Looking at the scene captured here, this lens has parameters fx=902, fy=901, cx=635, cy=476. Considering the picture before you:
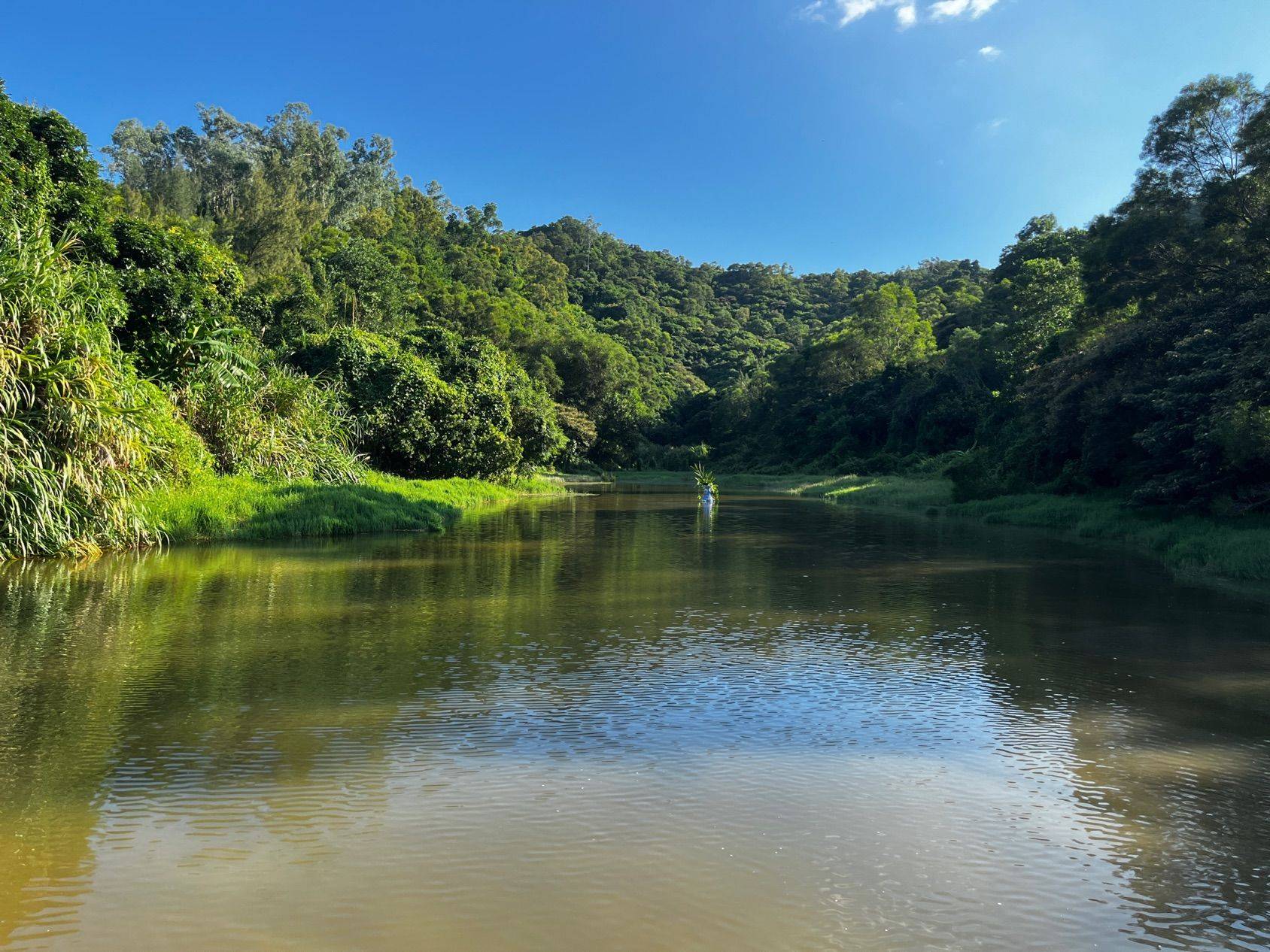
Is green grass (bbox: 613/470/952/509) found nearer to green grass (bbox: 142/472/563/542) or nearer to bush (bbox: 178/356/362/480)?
green grass (bbox: 142/472/563/542)

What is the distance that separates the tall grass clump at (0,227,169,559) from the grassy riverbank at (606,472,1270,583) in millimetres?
18141

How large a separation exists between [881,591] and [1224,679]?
5.26 metres

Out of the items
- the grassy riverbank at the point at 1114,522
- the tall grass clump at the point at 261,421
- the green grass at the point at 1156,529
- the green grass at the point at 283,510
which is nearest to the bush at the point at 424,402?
the tall grass clump at the point at 261,421

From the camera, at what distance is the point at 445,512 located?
26000 mm

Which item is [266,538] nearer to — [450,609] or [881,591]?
[450,609]

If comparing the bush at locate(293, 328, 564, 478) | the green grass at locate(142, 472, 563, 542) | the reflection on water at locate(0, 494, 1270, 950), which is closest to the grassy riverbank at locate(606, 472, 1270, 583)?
the reflection on water at locate(0, 494, 1270, 950)

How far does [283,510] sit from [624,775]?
53.2 feet

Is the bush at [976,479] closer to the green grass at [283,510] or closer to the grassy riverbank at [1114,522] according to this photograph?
the grassy riverbank at [1114,522]

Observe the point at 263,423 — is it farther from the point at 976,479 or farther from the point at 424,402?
the point at 976,479

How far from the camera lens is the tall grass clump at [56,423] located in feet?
44.0

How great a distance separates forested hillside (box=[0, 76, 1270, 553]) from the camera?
15.2 metres

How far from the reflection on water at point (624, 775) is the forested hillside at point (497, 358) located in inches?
224

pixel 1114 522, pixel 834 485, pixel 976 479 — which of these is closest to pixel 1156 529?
pixel 1114 522

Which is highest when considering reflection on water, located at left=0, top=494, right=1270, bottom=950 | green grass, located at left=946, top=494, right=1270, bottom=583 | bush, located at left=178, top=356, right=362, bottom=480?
bush, located at left=178, top=356, right=362, bottom=480
